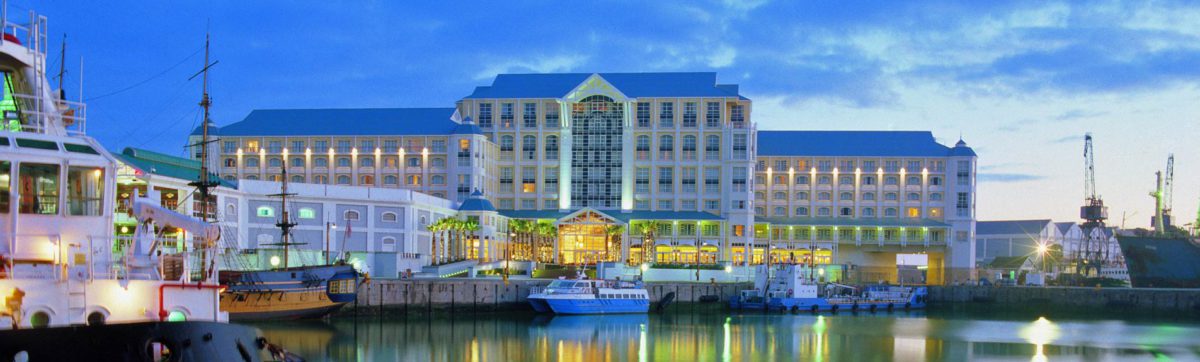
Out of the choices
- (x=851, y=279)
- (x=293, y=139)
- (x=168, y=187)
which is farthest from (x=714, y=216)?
(x=168, y=187)

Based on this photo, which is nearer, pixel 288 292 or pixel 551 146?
pixel 288 292

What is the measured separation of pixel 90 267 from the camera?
69.4ft

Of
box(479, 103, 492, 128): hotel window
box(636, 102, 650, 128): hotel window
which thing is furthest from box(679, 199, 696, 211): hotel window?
box(479, 103, 492, 128): hotel window

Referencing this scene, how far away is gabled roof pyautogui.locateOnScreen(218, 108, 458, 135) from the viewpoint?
5118 inches

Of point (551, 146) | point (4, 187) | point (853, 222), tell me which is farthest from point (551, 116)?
point (4, 187)

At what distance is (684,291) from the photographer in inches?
3728

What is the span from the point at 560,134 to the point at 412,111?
A: 18.1m

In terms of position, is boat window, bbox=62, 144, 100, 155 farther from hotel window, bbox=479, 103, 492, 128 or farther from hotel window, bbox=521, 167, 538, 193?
hotel window, bbox=479, 103, 492, 128

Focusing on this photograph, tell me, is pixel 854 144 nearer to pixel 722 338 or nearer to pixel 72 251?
pixel 722 338

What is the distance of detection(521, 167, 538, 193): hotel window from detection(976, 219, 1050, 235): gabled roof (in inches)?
3114

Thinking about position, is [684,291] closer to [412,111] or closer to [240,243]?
[240,243]

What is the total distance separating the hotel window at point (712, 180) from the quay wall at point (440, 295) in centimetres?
4696

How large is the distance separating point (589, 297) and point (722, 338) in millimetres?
19153

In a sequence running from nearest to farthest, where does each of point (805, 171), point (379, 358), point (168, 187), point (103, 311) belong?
1. point (103, 311)
2. point (379, 358)
3. point (168, 187)
4. point (805, 171)
